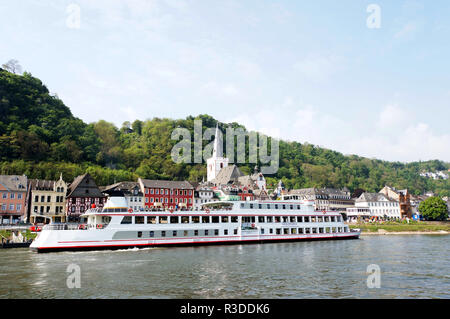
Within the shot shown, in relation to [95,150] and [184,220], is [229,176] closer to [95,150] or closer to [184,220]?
[95,150]

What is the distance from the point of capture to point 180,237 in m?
43.4

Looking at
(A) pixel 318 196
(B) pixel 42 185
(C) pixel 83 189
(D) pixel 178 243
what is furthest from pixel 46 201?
(A) pixel 318 196

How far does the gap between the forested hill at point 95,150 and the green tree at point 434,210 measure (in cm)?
5251

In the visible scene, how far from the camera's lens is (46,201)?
219ft

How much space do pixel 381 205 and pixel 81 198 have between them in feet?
294

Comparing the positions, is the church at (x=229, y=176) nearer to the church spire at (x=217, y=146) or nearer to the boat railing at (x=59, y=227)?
the church spire at (x=217, y=146)

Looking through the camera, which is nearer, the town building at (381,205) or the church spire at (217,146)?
the town building at (381,205)

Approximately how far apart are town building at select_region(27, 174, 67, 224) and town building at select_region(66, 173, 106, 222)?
1.33 m

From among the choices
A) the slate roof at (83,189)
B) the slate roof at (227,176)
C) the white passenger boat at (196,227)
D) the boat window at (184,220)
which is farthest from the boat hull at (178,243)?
the slate roof at (227,176)

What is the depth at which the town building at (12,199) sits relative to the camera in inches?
2450

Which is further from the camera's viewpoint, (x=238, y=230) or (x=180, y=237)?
(x=238, y=230)
